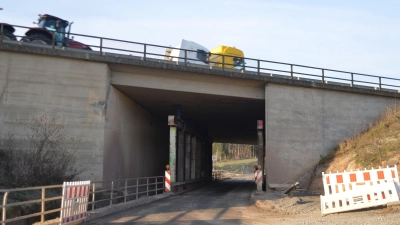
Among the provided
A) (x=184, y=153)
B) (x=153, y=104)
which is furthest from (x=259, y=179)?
(x=153, y=104)

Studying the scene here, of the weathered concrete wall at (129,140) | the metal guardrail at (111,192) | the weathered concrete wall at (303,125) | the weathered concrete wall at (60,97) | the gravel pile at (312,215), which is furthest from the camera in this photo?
the weathered concrete wall at (303,125)

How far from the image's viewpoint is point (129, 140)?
24453 millimetres

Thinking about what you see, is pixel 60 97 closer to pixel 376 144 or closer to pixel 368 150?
pixel 368 150

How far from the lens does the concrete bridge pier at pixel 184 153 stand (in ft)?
77.6

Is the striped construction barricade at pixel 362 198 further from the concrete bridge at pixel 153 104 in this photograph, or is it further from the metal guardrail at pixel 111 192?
the concrete bridge at pixel 153 104

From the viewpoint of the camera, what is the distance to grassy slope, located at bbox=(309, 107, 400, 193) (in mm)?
20719

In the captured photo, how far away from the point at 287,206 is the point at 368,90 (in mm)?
14032

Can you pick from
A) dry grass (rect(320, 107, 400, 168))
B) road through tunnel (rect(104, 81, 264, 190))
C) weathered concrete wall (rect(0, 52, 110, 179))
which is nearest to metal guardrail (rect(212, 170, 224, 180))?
road through tunnel (rect(104, 81, 264, 190))

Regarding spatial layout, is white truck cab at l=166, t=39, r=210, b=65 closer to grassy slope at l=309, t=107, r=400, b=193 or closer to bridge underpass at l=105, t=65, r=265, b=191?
bridge underpass at l=105, t=65, r=265, b=191

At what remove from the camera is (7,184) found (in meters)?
16.5

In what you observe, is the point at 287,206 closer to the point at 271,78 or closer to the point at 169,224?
the point at 169,224

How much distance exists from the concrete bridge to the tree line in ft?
264

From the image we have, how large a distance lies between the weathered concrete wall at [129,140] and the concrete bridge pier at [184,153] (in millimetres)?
2425

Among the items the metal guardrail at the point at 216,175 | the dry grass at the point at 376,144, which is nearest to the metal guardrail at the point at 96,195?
the dry grass at the point at 376,144
